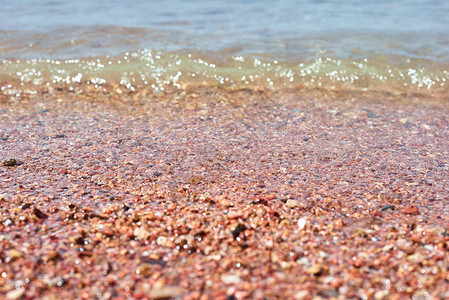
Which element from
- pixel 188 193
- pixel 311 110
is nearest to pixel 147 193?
pixel 188 193

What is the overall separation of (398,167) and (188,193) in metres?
1.84

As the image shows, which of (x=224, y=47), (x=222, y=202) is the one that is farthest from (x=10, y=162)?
(x=224, y=47)

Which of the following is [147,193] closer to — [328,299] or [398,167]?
[328,299]

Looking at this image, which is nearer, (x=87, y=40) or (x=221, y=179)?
(x=221, y=179)

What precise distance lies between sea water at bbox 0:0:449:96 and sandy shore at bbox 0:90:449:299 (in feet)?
3.72

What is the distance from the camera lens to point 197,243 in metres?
2.81

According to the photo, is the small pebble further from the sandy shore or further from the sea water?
the sea water

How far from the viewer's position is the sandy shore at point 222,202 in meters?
2.46

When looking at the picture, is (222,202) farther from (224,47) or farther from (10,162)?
(224,47)

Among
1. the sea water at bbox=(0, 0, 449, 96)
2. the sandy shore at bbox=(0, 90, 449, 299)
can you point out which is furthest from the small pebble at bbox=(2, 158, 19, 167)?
the sea water at bbox=(0, 0, 449, 96)

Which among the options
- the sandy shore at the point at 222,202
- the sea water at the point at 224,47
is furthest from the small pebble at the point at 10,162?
the sea water at the point at 224,47

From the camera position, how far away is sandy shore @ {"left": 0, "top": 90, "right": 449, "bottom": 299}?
2.46m

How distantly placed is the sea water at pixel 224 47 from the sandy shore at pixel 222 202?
3.72 ft

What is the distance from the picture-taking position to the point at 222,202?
129 inches
